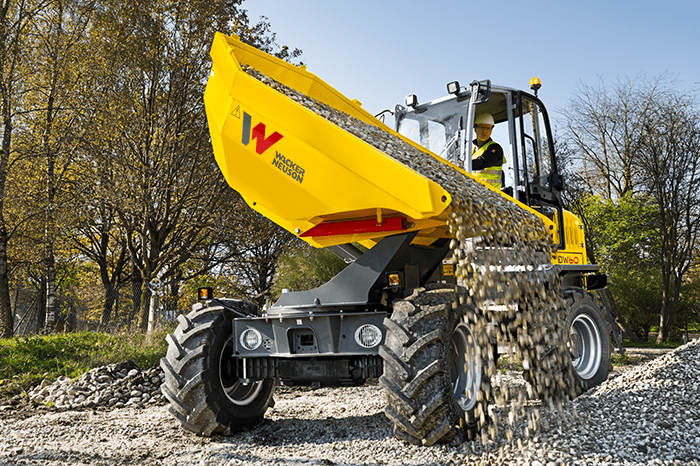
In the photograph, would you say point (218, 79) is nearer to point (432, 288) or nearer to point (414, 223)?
point (414, 223)

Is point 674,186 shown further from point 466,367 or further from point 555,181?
point 466,367

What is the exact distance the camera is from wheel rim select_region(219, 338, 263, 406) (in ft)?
16.3

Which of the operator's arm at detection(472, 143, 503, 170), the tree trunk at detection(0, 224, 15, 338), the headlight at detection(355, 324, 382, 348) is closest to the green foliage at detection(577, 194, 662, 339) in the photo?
the operator's arm at detection(472, 143, 503, 170)

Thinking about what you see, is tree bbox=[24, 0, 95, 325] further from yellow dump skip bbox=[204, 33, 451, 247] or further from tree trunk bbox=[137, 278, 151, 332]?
yellow dump skip bbox=[204, 33, 451, 247]

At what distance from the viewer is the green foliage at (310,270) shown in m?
13.2

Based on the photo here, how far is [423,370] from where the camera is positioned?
12.5 ft

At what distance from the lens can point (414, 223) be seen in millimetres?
4391

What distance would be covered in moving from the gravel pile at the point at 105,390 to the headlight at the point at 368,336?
13.6 ft

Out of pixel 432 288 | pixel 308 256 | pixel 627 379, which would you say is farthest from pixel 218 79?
pixel 308 256

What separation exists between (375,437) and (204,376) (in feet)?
5.17

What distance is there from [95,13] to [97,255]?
1124 cm

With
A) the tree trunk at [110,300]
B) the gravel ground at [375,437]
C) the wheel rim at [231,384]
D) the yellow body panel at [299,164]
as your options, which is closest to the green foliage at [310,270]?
the tree trunk at [110,300]

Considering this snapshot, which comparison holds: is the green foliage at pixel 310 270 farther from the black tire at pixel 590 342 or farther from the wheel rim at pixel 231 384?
the wheel rim at pixel 231 384

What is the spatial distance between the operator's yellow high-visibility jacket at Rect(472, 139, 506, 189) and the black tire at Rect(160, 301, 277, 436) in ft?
10.1
